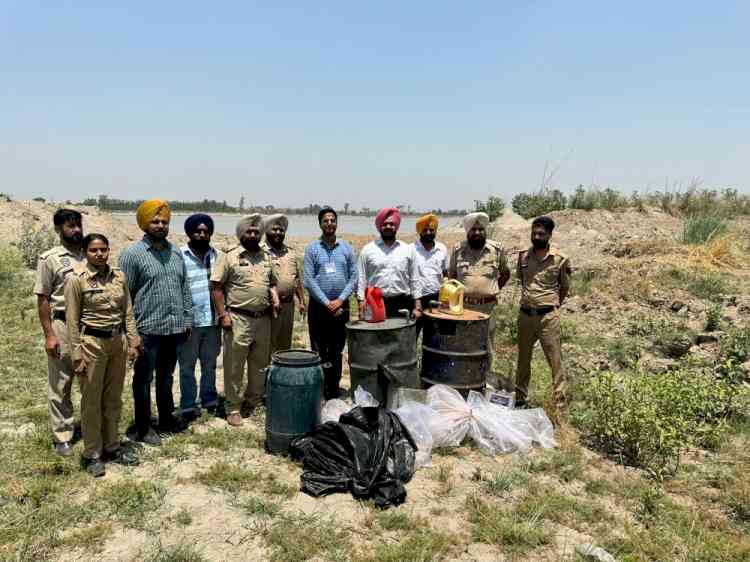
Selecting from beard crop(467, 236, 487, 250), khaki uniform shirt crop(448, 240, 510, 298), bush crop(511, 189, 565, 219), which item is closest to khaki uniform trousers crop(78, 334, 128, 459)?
khaki uniform shirt crop(448, 240, 510, 298)

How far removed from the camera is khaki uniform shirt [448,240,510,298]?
17.4ft

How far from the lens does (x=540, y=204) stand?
19.2 metres

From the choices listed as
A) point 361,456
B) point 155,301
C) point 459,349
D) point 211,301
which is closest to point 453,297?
point 459,349

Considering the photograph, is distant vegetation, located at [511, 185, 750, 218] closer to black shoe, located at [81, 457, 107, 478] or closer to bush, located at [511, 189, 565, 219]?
bush, located at [511, 189, 565, 219]

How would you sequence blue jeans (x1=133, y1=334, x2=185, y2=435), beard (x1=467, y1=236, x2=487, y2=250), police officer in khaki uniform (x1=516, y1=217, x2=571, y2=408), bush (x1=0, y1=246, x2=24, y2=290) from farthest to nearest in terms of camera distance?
1. bush (x1=0, y1=246, x2=24, y2=290)
2. beard (x1=467, y1=236, x2=487, y2=250)
3. police officer in khaki uniform (x1=516, y1=217, x2=571, y2=408)
4. blue jeans (x1=133, y1=334, x2=185, y2=435)

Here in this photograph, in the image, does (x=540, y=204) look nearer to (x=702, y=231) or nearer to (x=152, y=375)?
(x=702, y=231)

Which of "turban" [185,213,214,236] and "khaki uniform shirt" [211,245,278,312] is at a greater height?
"turban" [185,213,214,236]

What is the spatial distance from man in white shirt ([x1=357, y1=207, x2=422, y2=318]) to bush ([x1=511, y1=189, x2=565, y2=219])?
14.4m

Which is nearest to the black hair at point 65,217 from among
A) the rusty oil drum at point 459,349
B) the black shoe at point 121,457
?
the black shoe at point 121,457

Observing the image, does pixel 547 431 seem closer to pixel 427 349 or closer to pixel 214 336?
pixel 427 349

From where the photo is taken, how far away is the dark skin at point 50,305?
3818 millimetres

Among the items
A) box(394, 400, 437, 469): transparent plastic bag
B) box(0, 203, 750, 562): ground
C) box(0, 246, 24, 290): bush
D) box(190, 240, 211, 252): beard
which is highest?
box(190, 240, 211, 252): beard

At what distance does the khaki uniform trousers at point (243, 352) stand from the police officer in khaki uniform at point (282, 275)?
22cm

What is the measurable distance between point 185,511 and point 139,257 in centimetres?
190
